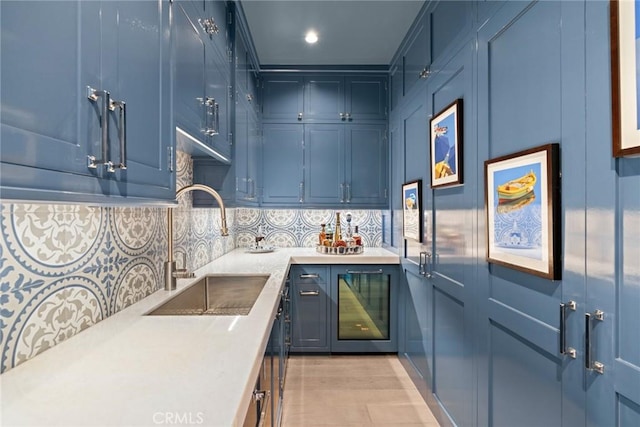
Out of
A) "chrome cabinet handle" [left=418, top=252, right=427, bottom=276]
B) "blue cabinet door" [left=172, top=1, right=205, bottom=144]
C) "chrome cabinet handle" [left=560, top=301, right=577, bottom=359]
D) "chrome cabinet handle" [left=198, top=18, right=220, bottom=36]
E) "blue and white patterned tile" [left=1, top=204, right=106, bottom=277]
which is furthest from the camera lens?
"chrome cabinet handle" [left=418, top=252, right=427, bottom=276]

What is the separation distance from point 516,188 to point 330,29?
7.08 feet

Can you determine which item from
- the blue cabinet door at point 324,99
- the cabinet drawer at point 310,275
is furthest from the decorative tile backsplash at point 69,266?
the blue cabinet door at point 324,99

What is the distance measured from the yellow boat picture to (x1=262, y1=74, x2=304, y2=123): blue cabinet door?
2567 millimetres

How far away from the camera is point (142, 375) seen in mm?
857

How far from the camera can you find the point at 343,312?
326 cm

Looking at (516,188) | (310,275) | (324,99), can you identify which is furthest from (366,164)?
(516,188)

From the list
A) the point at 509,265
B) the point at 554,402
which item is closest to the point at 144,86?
the point at 509,265

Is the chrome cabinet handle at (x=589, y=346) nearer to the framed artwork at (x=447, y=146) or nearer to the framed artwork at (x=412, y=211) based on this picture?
the framed artwork at (x=447, y=146)

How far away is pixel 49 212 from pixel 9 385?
19.2 inches

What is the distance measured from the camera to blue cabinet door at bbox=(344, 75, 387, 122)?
3.61 m

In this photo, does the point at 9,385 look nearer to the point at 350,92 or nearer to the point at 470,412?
the point at 470,412

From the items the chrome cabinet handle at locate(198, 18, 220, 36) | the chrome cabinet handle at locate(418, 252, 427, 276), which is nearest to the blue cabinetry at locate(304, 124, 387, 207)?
the chrome cabinet handle at locate(418, 252, 427, 276)

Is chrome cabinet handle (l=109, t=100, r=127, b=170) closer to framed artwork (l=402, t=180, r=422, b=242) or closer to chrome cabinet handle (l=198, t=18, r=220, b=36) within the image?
chrome cabinet handle (l=198, t=18, r=220, b=36)

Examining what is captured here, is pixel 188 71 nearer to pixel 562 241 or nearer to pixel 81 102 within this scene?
pixel 81 102
